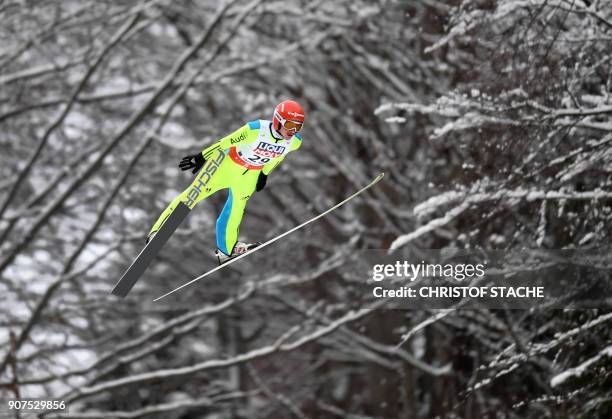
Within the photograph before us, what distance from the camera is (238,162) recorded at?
480 centimetres

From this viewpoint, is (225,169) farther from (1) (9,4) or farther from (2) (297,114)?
(1) (9,4)

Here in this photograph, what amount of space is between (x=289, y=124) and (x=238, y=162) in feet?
1.51

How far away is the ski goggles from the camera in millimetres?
4488

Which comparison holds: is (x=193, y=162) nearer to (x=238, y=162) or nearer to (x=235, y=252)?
(x=238, y=162)

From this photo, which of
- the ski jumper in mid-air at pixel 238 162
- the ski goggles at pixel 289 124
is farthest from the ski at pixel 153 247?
the ski goggles at pixel 289 124

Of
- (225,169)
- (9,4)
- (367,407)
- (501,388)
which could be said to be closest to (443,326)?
(501,388)

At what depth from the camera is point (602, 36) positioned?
649cm

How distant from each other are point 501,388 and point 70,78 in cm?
817

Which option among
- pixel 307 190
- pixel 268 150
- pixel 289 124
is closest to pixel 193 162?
pixel 268 150

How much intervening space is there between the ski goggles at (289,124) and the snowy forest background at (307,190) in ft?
7.80

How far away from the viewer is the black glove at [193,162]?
4551 millimetres

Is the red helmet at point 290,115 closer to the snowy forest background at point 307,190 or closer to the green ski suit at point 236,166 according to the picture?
the green ski suit at point 236,166

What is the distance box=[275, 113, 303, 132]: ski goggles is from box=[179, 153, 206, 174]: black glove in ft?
1.65

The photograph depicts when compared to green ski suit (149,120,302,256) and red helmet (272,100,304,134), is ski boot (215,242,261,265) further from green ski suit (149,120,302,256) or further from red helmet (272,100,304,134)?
red helmet (272,100,304,134)
